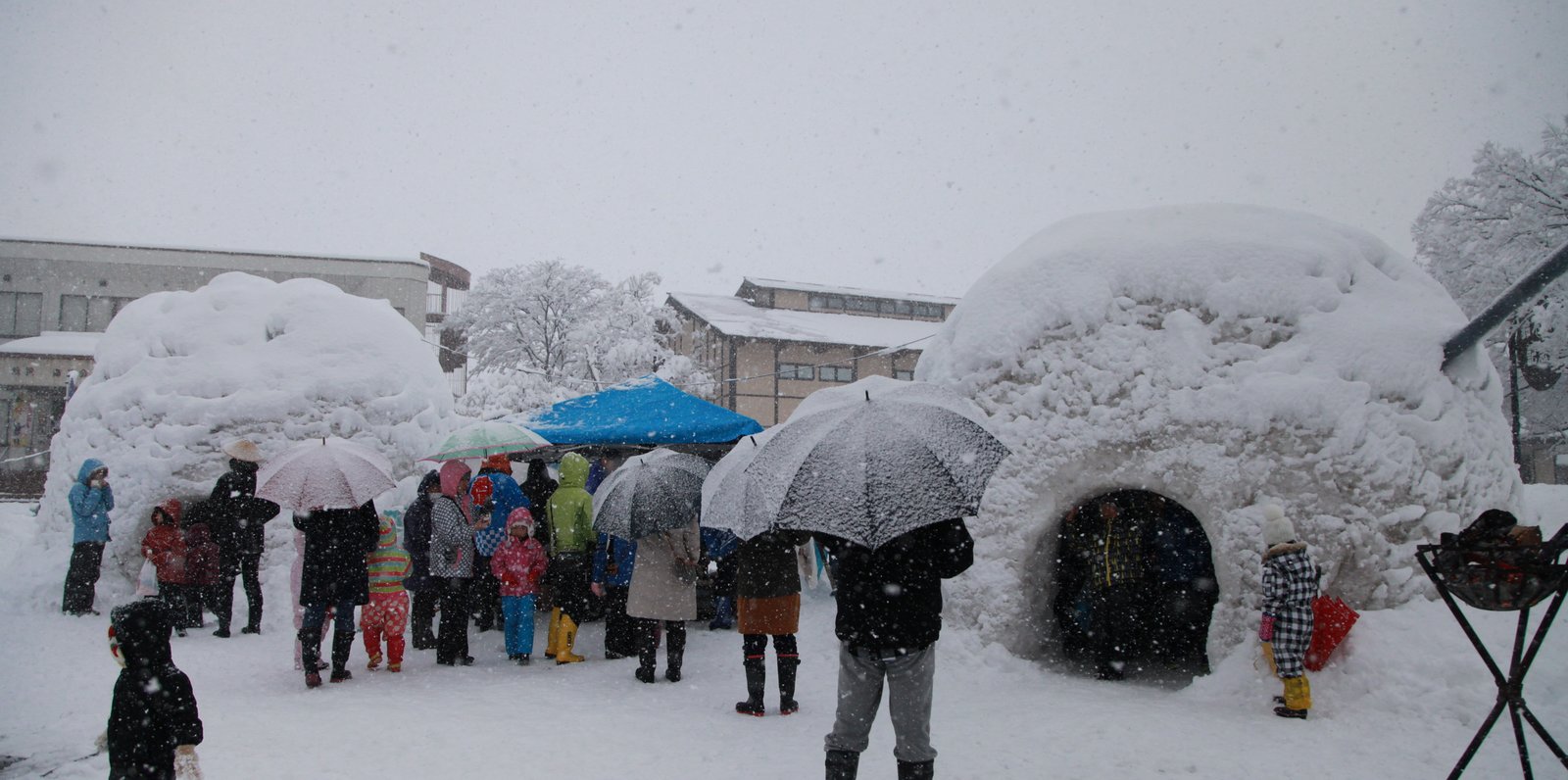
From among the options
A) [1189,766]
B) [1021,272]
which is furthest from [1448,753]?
[1021,272]

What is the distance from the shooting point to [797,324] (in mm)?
26141

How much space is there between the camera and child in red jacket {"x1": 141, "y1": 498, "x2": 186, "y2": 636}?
7.61m

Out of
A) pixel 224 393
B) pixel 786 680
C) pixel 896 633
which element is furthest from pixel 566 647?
pixel 224 393

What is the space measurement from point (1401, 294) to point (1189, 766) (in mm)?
4340

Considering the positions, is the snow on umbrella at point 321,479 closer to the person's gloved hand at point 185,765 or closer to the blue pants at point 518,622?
the blue pants at point 518,622

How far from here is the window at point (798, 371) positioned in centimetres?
2473

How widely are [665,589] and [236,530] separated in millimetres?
4493

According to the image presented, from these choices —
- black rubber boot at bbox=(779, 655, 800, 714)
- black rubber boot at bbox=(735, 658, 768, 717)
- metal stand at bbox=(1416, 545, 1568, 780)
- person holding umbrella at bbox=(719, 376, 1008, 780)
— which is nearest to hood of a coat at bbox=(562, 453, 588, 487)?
black rubber boot at bbox=(735, 658, 768, 717)

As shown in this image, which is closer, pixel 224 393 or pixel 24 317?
pixel 224 393

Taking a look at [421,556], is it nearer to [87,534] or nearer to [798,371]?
[87,534]

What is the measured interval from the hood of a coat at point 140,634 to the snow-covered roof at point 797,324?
20674 mm

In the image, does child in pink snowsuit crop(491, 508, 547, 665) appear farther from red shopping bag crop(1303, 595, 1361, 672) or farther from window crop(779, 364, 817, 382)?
window crop(779, 364, 817, 382)

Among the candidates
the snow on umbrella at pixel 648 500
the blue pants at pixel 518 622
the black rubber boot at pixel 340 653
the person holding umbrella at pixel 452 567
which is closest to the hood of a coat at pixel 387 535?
the person holding umbrella at pixel 452 567

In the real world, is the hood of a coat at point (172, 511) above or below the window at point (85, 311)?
below
